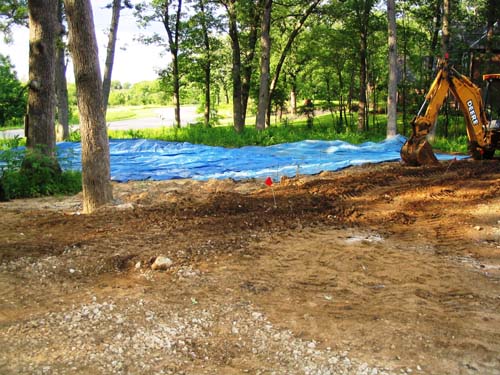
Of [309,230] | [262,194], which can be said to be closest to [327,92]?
[262,194]

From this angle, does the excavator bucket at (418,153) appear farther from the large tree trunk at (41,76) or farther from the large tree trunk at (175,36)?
the large tree trunk at (175,36)


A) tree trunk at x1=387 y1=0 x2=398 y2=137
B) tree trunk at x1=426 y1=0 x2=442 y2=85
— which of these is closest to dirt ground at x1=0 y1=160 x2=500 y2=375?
tree trunk at x1=387 y1=0 x2=398 y2=137

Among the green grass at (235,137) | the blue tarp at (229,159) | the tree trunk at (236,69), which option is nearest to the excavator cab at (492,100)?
the blue tarp at (229,159)

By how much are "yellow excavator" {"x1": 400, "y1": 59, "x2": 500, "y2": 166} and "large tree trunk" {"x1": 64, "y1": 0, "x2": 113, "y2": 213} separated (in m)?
6.99

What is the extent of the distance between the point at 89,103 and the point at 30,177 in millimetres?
3141

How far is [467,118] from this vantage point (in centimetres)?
1158

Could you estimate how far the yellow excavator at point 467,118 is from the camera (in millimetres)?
10984

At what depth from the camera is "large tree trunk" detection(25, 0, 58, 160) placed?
920cm

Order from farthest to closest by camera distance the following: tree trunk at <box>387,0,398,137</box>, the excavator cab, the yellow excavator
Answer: tree trunk at <box>387,0,398,137</box> → the excavator cab → the yellow excavator

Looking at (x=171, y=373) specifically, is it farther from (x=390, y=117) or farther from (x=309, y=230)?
(x=390, y=117)

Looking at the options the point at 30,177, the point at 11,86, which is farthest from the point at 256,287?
the point at 11,86

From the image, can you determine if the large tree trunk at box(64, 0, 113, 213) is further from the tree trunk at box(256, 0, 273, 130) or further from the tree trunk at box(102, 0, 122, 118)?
the tree trunk at box(256, 0, 273, 130)

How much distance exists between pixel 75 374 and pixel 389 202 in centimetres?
596

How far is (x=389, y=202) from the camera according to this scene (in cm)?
786
